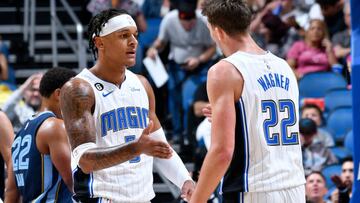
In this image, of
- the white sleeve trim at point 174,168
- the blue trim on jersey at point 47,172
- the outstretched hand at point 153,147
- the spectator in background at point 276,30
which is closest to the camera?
the outstretched hand at point 153,147

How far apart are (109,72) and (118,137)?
44 centimetres

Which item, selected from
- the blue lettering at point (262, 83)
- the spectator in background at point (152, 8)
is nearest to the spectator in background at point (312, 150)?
the spectator in background at point (152, 8)

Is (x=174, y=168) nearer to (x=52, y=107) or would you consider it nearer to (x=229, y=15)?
(x=52, y=107)

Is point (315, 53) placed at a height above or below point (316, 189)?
above

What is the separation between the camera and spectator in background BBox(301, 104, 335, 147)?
35.2 ft

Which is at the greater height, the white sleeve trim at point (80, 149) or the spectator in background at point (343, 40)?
the spectator in background at point (343, 40)

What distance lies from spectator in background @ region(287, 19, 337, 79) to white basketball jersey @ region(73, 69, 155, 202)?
6.69 metres

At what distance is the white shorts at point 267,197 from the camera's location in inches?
204

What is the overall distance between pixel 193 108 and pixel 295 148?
5.77 m

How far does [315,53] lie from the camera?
40.5 feet

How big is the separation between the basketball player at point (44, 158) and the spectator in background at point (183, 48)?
18.6 ft

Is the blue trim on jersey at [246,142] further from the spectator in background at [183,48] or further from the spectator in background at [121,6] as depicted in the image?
the spectator in background at [121,6]

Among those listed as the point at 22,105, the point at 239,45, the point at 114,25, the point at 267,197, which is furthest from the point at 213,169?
the point at 22,105

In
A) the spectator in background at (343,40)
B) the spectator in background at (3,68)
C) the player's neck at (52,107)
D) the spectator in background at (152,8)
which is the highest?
the spectator in background at (152,8)
